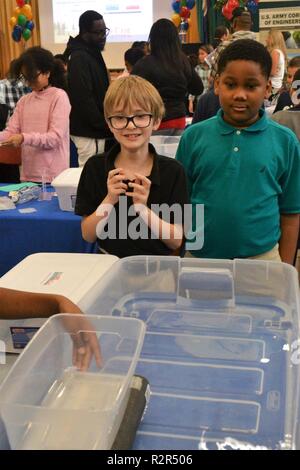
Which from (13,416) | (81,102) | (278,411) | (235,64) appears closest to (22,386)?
(13,416)

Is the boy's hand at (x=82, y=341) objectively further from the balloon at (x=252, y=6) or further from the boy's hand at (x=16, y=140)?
the balloon at (x=252, y=6)

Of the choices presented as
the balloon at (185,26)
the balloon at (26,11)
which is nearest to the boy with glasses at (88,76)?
the balloon at (185,26)

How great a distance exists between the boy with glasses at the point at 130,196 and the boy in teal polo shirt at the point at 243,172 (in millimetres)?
101

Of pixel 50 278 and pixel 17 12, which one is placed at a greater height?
pixel 17 12

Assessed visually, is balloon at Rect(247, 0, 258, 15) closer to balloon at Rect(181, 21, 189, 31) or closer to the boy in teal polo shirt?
balloon at Rect(181, 21, 189, 31)

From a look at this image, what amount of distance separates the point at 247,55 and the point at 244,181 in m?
0.32

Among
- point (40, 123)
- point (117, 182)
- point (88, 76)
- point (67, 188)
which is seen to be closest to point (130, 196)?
point (117, 182)

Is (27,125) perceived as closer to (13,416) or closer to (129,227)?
(129,227)

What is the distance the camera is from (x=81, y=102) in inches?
121

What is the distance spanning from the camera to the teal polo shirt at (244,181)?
139cm

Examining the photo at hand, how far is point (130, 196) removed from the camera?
4.17ft

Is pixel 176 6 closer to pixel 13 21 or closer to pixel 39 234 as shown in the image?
pixel 13 21

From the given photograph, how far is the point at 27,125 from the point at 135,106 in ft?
4.72

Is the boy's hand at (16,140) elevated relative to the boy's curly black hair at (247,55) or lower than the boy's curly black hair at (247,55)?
lower
